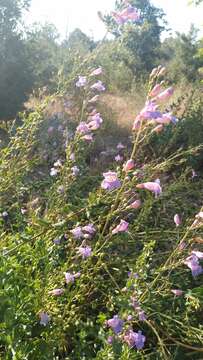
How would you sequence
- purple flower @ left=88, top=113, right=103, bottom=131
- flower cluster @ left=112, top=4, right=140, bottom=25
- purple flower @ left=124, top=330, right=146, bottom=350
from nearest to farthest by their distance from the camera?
purple flower @ left=124, top=330, right=146, bottom=350 < flower cluster @ left=112, top=4, right=140, bottom=25 < purple flower @ left=88, top=113, right=103, bottom=131

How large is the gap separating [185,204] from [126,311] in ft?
8.57

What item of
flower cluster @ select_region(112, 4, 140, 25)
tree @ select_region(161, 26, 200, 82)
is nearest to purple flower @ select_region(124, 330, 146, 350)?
flower cluster @ select_region(112, 4, 140, 25)

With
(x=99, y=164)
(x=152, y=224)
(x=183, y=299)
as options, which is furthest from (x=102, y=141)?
(x=183, y=299)

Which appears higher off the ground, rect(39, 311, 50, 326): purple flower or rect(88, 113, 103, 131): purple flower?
rect(88, 113, 103, 131): purple flower

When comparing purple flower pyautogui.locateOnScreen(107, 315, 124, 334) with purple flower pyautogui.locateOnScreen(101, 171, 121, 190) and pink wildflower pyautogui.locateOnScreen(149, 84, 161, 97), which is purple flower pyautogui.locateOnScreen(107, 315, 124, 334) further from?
pink wildflower pyautogui.locateOnScreen(149, 84, 161, 97)

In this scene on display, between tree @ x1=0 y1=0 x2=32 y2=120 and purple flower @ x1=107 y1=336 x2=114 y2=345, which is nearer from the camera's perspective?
purple flower @ x1=107 y1=336 x2=114 y2=345

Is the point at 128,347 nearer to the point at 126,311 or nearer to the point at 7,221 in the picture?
the point at 126,311

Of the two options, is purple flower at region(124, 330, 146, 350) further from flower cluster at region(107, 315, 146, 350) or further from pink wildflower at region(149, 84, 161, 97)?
pink wildflower at region(149, 84, 161, 97)

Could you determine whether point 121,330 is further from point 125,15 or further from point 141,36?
point 141,36

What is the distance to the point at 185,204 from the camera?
4379 mm

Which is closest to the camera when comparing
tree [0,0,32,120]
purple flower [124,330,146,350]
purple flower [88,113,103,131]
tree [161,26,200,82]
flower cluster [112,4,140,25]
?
purple flower [124,330,146,350]

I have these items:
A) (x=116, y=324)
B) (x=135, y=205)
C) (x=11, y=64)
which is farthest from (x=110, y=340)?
(x=11, y=64)

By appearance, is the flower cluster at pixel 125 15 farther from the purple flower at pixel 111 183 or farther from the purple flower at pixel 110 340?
the purple flower at pixel 110 340

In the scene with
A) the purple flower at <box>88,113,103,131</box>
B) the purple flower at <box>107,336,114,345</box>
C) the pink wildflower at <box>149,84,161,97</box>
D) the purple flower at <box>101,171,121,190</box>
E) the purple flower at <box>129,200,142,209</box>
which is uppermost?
the pink wildflower at <box>149,84,161,97</box>
